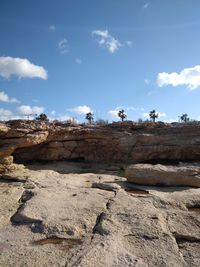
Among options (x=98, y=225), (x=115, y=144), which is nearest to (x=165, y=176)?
(x=98, y=225)

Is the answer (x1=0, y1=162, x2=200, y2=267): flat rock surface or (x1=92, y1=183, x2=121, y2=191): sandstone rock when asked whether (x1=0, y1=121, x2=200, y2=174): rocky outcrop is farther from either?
(x1=92, y1=183, x2=121, y2=191): sandstone rock

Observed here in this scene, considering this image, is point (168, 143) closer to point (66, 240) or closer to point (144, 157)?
point (144, 157)

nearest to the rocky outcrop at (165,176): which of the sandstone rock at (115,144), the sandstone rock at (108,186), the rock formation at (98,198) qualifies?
the rock formation at (98,198)

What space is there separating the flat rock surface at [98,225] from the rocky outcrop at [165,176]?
0.31 metres

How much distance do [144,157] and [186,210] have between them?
25.7 feet

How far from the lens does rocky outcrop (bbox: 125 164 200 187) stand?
40.8ft

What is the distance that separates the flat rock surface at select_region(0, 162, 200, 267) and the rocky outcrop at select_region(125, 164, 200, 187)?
0.31 metres

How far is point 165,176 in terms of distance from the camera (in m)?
12.6

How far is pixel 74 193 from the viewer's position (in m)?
11.3

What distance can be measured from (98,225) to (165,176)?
5018 millimetres

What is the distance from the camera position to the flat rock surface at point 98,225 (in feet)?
22.7

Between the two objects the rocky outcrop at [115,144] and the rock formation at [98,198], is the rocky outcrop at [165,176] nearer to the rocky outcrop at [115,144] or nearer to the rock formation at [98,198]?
the rock formation at [98,198]

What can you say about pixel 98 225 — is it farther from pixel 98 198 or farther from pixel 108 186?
pixel 108 186

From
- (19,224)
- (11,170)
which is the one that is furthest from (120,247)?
(11,170)
